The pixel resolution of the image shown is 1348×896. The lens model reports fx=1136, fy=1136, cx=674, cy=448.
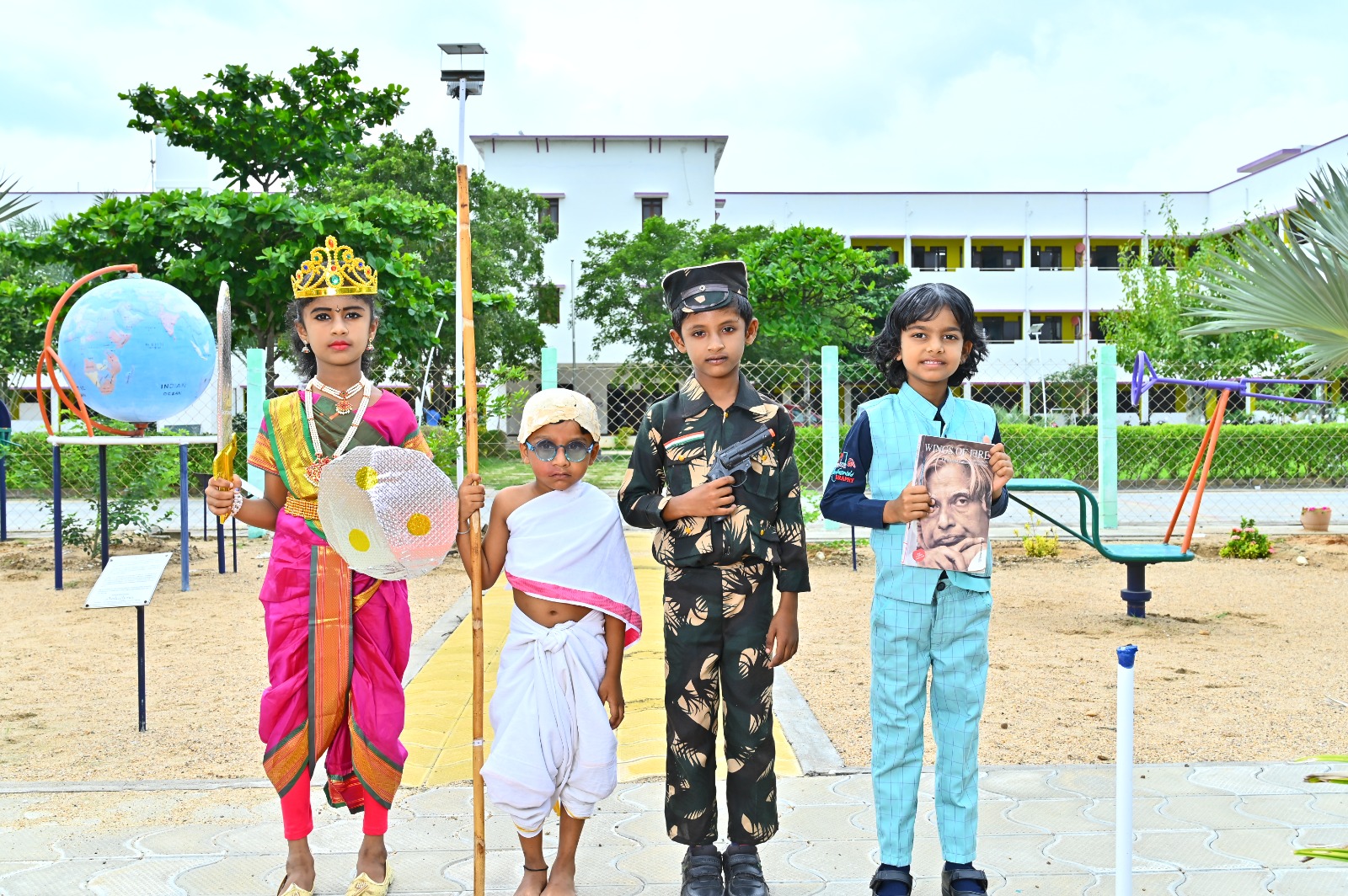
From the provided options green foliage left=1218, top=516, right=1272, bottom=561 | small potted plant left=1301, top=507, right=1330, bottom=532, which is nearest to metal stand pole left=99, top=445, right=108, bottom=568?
green foliage left=1218, top=516, right=1272, bottom=561

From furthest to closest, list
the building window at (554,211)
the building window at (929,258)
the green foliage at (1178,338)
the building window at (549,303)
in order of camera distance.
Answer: the building window at (929,258)
the building window at (554,211)
the building window at (549,303)
the green foliage at (1178,338)

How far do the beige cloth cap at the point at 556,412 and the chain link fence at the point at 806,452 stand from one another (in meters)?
6.00

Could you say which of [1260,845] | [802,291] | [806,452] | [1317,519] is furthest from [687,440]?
[802,291]

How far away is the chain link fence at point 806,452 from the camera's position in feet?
36.9

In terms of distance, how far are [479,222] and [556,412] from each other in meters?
25.1

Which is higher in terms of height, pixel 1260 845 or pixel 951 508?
pixel 951 508

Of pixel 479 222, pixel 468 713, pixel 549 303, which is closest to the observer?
pixel 468 713

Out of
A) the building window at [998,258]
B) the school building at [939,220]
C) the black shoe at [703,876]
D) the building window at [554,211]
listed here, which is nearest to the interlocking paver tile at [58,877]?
the black shoe at [703,876]

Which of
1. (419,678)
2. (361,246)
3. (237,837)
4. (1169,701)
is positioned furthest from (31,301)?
(1169,701)

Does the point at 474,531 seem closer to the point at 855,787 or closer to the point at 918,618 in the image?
the point at 918,618

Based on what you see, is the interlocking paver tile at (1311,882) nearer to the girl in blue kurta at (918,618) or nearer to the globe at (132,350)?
the girl in blue kurta at (918,618)

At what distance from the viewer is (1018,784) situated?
3.99 meters

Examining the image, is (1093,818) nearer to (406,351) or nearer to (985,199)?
(406,351)

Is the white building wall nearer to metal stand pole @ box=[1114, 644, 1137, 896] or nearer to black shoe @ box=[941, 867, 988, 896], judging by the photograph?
black shoe @ box=[941, 867, 988, 896]
